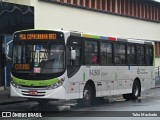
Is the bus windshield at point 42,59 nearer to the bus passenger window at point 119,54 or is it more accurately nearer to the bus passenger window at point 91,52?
the bus passenger window at point 91,52

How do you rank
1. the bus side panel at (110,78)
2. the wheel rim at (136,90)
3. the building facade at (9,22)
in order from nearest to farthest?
the bus side panel at (110,78) < the wheel rim at (136,90) < the building facade at (9,22)

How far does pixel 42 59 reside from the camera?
15742 millimetres

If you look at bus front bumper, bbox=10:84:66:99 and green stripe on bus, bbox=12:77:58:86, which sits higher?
green stripe on bus, bbox=12:77:58:86

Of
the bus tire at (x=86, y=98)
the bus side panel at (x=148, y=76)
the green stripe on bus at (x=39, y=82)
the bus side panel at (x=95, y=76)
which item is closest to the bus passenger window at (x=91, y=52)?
the bus side panel at (x=95, y=76)

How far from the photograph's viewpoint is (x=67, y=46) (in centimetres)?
1605

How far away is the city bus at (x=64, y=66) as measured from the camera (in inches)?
615

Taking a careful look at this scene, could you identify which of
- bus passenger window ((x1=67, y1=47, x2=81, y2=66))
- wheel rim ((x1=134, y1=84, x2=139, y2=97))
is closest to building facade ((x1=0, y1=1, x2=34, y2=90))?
wheel rim ((x1=134, y1=84, x2=139, y2=97))

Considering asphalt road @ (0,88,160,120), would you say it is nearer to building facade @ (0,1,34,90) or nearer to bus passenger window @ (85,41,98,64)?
bus passenger window @ (85,41,98,64)

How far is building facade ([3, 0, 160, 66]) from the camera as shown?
27.4m

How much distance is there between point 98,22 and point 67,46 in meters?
17.1

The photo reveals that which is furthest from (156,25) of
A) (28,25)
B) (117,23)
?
(28,25)

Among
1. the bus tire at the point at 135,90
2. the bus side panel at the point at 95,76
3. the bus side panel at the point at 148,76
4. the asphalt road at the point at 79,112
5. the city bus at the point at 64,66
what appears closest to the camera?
the asphalt road at the point at 79,112

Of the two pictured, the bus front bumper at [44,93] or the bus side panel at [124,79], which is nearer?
the bus front bumper at [44,93]

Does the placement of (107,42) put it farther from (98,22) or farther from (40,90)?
(98,22)
